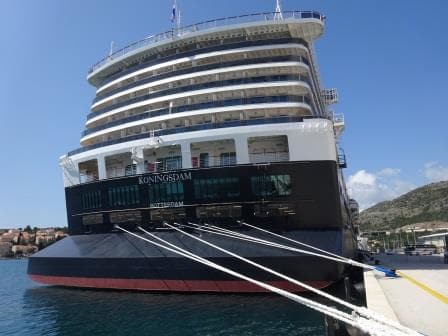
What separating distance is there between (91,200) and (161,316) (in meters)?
11.7

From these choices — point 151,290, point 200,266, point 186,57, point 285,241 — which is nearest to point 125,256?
point 151,290

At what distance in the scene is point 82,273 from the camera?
2430cm

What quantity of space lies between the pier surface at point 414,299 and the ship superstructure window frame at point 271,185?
5455 millimetres

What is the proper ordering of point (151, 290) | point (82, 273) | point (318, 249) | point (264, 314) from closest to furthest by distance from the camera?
1. point (264, 314)
2. point (318, 249)
3. point (151, 290)
4. point (82, 273)

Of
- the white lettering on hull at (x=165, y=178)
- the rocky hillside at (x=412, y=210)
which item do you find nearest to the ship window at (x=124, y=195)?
the white lettering on hull at (x=165, y=178)

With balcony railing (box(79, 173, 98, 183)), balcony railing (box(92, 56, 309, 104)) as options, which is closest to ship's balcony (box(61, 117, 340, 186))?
balcony railing (box(79, 173, 98, 183))

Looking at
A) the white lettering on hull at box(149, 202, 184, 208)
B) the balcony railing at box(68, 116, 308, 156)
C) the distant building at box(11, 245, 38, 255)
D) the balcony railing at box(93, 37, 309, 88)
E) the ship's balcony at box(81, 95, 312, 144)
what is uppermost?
the balcony railing at box(93, 37, 309, 88)

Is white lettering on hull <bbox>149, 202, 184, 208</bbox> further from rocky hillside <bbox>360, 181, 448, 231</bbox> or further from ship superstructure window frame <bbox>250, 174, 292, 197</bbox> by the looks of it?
rocky hillside <bbox>360, 181, 448, 231</bbox>

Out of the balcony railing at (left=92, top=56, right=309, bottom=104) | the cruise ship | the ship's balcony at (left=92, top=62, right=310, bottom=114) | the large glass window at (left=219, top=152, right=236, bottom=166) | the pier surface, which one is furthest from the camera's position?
the balcony railing at (left=92, top=56, right=309, bottom=104)

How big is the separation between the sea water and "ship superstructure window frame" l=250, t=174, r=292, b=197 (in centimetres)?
493

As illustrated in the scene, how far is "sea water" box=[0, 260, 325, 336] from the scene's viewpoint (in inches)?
598

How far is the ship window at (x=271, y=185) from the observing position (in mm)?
21938

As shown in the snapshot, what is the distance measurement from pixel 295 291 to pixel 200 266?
14.4 feet

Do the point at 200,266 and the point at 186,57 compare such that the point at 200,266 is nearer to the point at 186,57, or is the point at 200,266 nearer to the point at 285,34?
the point at 186,57
